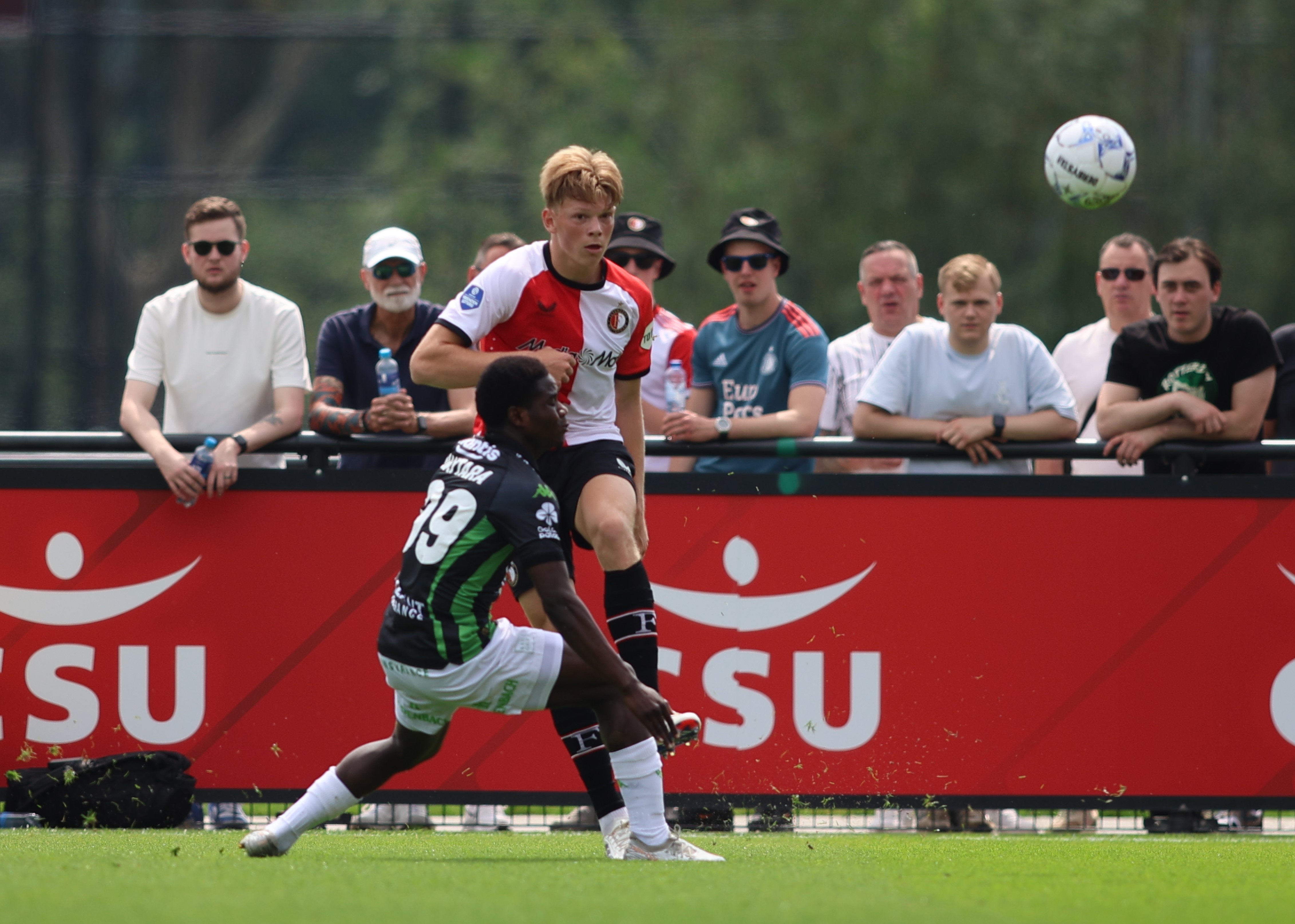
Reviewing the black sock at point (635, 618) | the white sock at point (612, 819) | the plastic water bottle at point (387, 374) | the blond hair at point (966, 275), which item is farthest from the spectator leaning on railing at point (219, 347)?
the blond hair at point (966, 275)

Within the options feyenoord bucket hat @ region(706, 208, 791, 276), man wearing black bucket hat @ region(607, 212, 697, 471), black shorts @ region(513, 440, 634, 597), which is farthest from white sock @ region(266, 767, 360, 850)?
feyenoord bucket hat @ region(706, 208, 791, 276)

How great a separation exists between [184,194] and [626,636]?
1588cm

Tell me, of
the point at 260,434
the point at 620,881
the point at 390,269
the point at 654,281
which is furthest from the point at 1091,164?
the point at 620,881

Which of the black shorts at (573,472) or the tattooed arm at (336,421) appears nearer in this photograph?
the black shorts at (573,472)

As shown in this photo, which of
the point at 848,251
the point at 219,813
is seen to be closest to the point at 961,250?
the point at 848,251

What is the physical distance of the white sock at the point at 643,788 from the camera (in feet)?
18.5

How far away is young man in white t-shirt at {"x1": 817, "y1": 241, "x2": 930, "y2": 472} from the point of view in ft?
29.0

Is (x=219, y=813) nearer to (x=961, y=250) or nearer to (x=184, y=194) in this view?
(x=184, y=194)

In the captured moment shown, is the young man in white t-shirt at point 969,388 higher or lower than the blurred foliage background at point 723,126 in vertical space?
lower

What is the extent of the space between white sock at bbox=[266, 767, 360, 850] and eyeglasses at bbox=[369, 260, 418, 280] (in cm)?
308

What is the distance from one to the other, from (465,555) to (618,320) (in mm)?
1363

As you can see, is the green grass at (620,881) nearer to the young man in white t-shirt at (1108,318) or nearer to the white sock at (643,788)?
the white sock at (643,788)

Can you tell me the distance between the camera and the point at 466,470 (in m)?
5.50

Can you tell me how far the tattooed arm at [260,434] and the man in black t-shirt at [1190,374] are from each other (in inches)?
147
